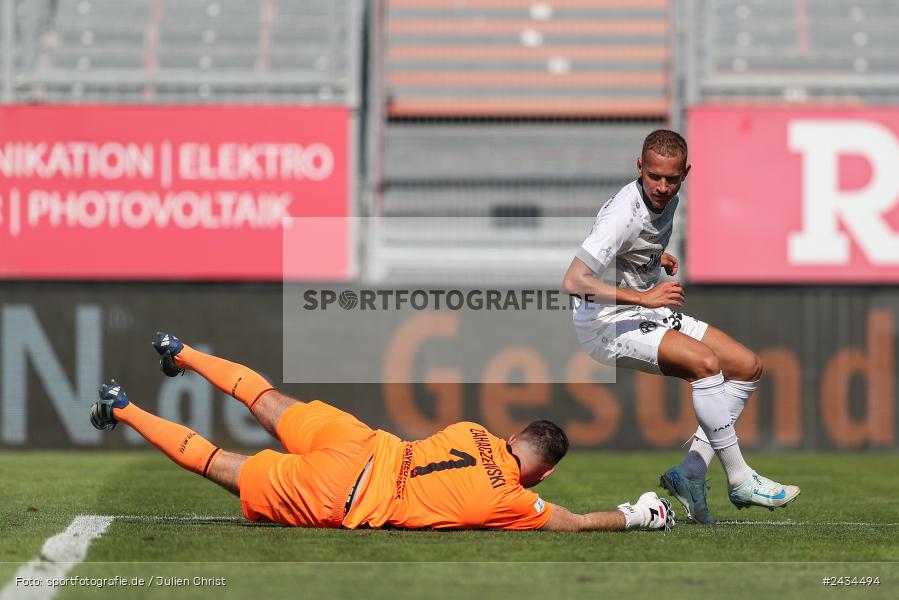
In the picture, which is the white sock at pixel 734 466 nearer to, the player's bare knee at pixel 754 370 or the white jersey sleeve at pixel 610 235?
the player's bare knee at pixel 754 370

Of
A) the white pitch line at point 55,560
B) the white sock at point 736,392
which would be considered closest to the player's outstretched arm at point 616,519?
the white sock at point 736,392

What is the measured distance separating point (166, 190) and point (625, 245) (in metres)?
7.85

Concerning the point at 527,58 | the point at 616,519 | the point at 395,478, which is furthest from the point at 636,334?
the point at 527,58

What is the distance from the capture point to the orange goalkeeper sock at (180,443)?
6.32m

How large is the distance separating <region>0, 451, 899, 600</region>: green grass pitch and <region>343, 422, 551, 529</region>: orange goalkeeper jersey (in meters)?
0.08

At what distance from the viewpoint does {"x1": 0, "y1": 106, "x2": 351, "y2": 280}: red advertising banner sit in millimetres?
13781

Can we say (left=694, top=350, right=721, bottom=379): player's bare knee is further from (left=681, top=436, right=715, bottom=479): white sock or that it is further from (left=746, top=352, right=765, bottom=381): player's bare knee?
Answer: (left=681, top=436, right=715, bottom=479): white sock

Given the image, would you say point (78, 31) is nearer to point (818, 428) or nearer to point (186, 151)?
point (186, 151)

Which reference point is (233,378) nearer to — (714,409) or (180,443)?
(180,443)

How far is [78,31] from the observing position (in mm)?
16016

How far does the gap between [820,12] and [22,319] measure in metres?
10.2

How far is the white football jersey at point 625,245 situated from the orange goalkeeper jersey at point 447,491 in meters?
1.28

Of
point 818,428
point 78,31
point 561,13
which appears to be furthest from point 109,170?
point 818,428

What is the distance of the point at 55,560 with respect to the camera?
5250mm
